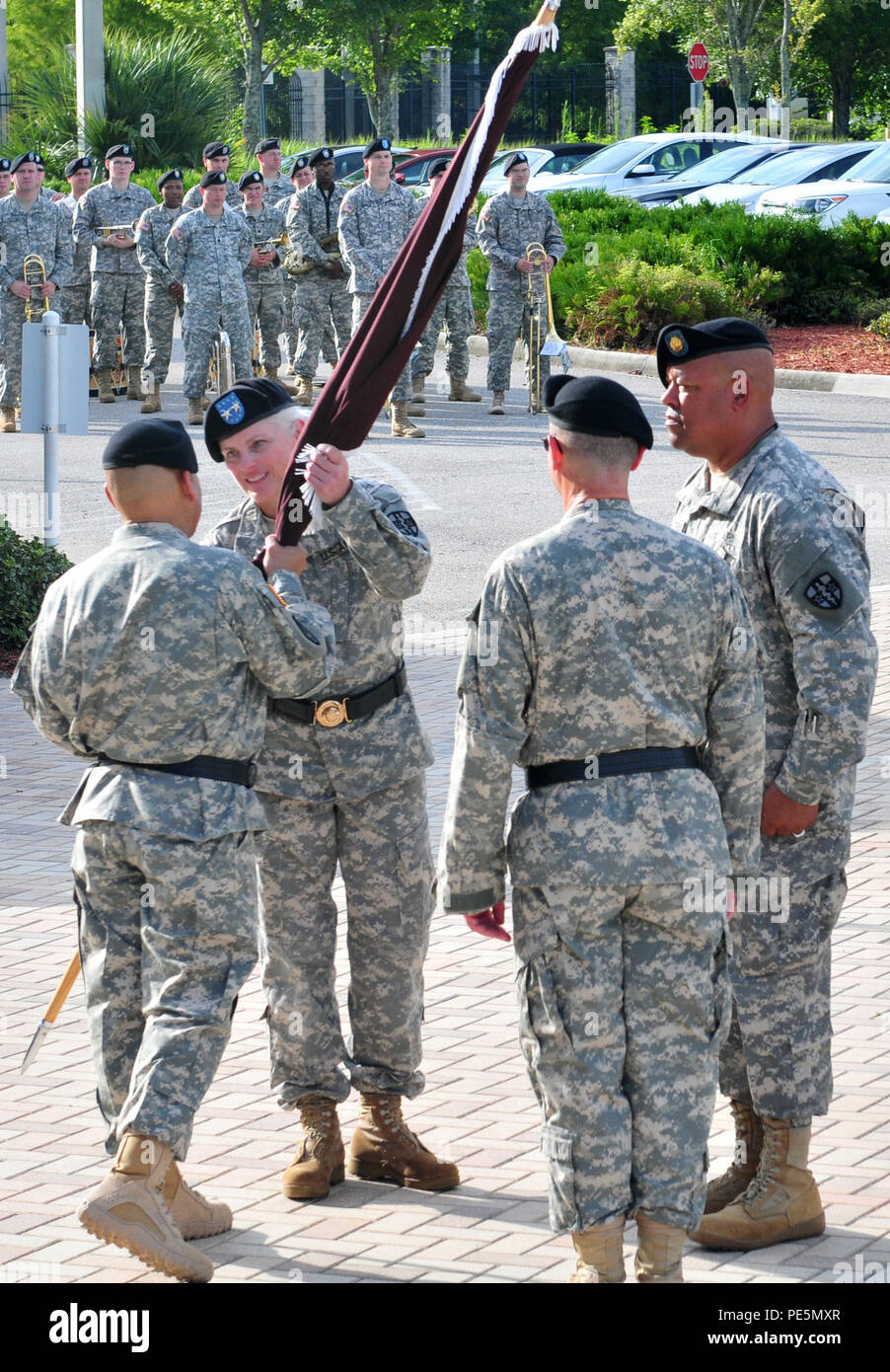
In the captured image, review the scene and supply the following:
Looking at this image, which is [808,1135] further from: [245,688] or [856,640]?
[245,688]

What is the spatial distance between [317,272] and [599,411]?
15215 mm

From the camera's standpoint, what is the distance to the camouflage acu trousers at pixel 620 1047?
4221mm

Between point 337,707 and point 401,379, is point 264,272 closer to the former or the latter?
point 401,379

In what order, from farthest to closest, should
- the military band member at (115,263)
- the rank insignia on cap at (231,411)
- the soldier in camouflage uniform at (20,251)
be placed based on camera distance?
the military band member at (115,263)
the soldier in camouflage uniform at (20,251)
the rank insignia on cap at (231,411)

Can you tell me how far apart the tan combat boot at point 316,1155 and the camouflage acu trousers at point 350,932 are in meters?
0.04

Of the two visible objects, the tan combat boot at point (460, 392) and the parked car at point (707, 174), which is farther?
the parked car at point (707, 174)

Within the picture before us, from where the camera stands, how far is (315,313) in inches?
762

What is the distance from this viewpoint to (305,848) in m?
5.17

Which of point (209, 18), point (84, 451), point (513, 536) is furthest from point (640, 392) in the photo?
point (209, 18)

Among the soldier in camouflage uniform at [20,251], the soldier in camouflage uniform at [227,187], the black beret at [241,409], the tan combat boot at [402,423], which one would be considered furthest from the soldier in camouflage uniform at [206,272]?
the black beret at [241,409]

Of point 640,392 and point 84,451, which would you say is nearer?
point 84,451

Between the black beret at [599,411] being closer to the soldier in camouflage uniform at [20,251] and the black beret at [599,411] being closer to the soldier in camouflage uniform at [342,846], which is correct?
Answer: the soldier in camouflage uniform at [342,846]
